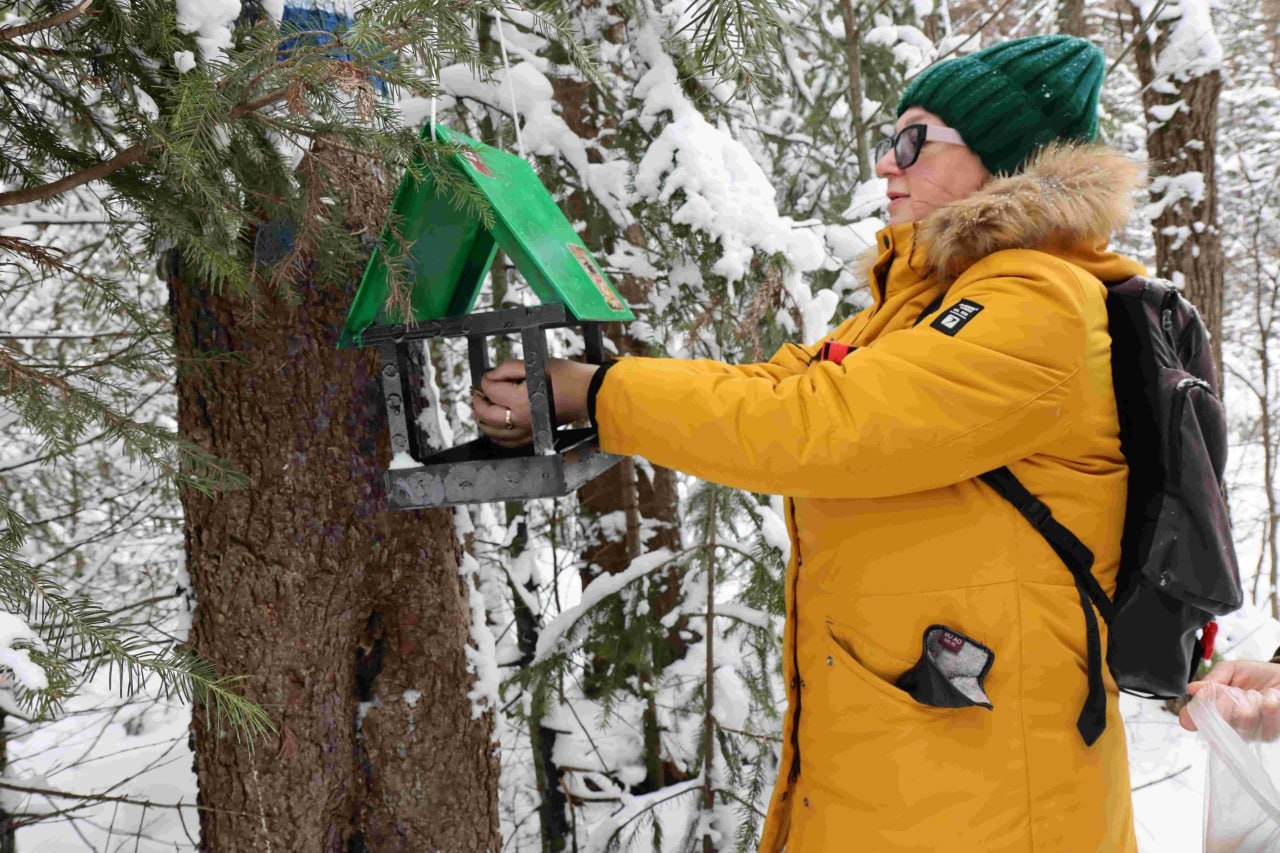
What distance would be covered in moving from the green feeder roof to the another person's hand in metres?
1.29

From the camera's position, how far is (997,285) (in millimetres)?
1462

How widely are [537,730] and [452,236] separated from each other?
2978 mm

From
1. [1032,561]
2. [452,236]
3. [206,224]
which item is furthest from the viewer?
[452,236]

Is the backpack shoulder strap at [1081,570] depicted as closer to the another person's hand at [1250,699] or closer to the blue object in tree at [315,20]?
the another person's hand at [1250,699]

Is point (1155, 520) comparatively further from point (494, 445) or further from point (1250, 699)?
point (494, 445)

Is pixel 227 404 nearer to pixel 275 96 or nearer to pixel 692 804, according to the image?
pixel 275 96

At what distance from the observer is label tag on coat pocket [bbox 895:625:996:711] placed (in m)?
1.49

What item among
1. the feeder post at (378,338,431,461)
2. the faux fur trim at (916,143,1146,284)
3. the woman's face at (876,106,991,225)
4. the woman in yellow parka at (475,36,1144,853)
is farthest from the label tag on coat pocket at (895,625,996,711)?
the feeder post at (378,338,431,461)

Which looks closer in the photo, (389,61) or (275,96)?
(275,96)

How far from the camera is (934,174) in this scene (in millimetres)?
1769

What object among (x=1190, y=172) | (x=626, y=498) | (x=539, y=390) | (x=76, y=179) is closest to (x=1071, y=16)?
(x=1190, y=172)

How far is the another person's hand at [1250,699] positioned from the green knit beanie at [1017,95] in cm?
102

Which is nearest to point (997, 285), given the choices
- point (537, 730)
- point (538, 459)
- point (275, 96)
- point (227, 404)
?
point (538, 459)

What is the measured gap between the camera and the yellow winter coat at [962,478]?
1.42 m
